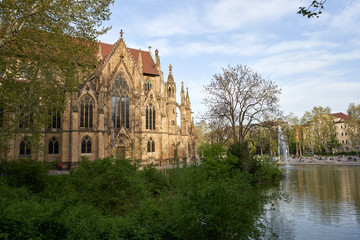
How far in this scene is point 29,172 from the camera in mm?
14586

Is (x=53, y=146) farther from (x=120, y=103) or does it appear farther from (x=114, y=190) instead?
(x=114, y=190)

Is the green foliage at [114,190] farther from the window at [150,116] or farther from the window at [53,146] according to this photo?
the window at [150,116]

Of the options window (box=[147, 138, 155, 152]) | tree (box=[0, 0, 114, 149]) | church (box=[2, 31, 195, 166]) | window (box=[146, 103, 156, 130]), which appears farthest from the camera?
window (box=[146, 103, 156, 130])

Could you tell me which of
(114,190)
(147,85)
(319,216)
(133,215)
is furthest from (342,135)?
(133,215)

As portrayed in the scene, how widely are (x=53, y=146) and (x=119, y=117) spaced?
33.2 feet

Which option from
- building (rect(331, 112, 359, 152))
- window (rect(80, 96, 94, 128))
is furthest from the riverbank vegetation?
building (rect(331, 112, 359, 152))

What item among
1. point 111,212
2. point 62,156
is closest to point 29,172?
point 111,212

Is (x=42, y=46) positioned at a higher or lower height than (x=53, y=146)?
higher

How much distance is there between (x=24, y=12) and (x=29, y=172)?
352 inches

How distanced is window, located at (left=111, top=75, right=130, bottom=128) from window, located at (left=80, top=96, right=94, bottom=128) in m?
3.36

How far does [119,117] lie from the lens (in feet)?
126

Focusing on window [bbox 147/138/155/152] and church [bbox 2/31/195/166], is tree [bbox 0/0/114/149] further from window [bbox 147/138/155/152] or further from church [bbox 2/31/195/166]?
window [bbox 147/138/155/152]

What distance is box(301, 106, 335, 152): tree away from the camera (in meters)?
76.3

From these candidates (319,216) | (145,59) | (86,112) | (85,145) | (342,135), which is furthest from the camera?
(342,135)
